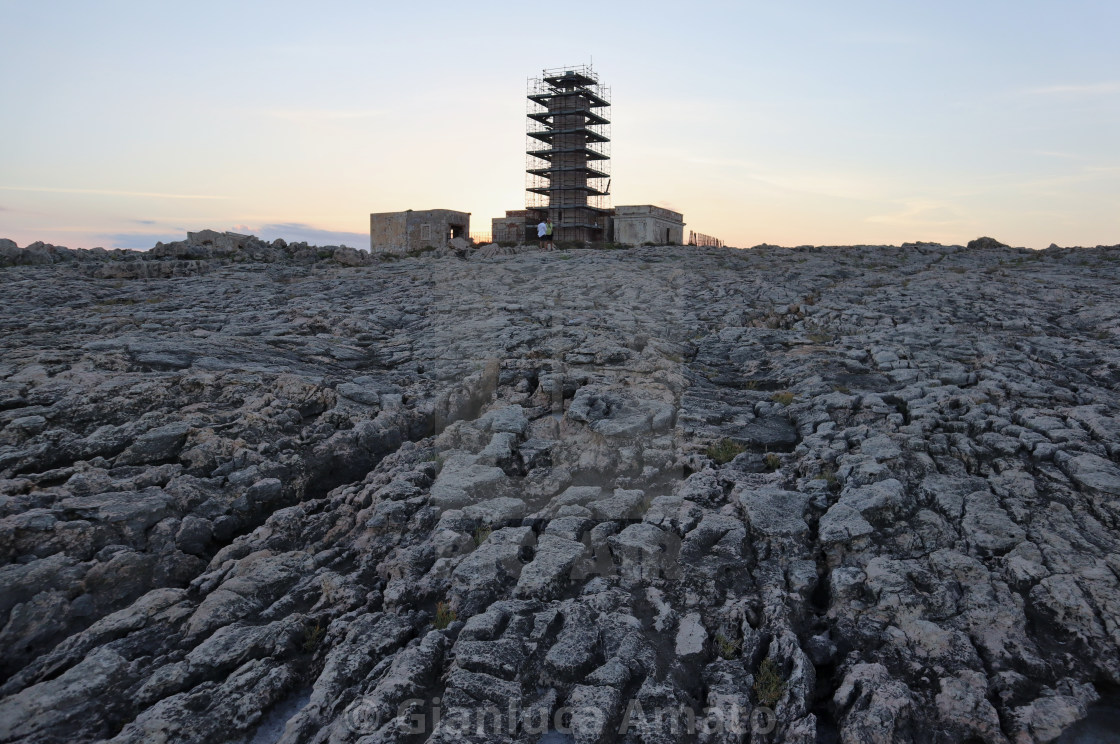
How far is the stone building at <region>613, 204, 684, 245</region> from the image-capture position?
47.0 metres

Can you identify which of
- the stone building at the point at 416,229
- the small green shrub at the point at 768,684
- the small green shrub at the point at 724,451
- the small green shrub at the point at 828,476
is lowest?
the small green shrub at the point at 768,684

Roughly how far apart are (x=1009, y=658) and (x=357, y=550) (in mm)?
7216

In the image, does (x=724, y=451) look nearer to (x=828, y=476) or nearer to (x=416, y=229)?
(x=828, y=476)

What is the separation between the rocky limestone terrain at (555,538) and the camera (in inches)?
228

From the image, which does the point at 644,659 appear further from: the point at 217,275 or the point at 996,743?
the point at 217,275

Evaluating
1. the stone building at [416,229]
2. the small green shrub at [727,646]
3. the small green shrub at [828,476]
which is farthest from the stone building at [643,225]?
the small green shrub at [727,646]

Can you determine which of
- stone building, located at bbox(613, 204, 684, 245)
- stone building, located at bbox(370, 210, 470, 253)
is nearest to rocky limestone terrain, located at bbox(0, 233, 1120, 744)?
stone building, located at bbox(370, 210, 470, 253)

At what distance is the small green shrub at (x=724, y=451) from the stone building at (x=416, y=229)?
3648 centimetres

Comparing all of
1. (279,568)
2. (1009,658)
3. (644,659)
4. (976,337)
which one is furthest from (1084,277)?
(279,568)

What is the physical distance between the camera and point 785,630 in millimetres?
6430

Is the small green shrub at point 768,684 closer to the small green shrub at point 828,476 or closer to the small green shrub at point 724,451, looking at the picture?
the small green shrub at point 828,476

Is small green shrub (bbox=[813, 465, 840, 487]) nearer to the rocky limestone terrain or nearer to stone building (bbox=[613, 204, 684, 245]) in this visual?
the rocky limestone terrain

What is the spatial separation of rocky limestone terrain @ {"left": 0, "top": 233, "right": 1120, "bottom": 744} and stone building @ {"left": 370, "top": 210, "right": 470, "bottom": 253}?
101 ft

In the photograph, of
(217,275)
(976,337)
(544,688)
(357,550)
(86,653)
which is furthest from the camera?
(217,275)
